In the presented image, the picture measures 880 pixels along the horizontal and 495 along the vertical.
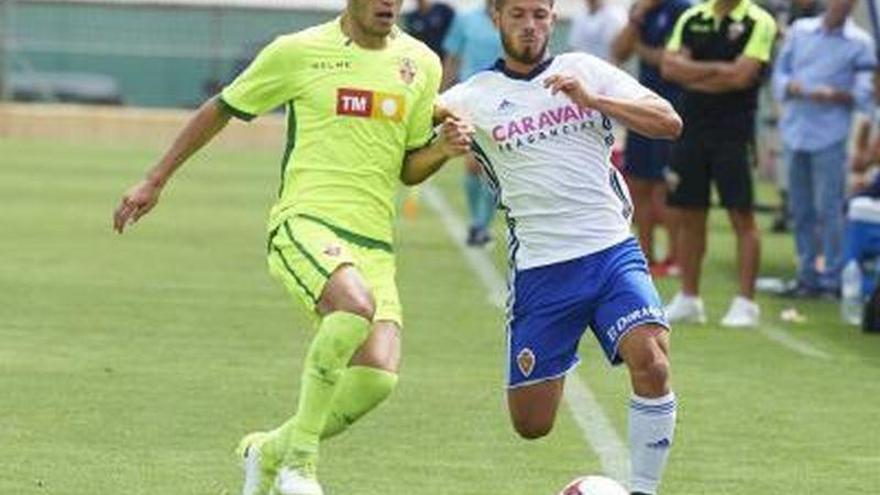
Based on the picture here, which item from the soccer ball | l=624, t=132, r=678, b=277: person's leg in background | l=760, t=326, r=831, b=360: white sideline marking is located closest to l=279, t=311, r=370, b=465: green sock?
the soccer ball

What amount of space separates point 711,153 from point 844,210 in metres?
2.69

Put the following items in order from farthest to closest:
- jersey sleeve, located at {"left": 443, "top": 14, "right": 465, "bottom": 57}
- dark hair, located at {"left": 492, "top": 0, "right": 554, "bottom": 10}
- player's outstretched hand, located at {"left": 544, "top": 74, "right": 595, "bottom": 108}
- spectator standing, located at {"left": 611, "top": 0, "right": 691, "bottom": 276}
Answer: jersey sleeve, located at {"left": 443, "top": 14, "right": 465, "bottom": 57} < spectator standing, located at {"left": 611, "top": 0, "right": 691, "bottom": 276} < dark hair, located at {"left": 492, "top": 0, "right": 554, "bottom": 10} < player's outstretched hand, located at {"left": 544, "top": 74, "right": 595, "bottom": 108}

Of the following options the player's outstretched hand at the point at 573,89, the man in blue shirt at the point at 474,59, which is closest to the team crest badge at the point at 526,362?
the player's outstretched hand at the point at 573,89

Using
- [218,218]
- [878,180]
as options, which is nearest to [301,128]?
[878,180]

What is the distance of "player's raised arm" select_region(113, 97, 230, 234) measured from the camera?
11.0 meters

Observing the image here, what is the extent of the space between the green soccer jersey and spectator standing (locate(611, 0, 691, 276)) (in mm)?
10097

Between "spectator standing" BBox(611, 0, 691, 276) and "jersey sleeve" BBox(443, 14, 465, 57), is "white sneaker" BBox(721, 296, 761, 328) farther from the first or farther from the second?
"jersey sleeve" BBox(443, 14, 465, 57)

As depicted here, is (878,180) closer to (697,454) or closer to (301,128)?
(697,454)

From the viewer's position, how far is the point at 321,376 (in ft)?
34.1

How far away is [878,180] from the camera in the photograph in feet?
66.0

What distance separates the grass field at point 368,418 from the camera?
11656 millimetres

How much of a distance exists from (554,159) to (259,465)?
164 centimetres

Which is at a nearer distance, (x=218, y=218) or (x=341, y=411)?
(x=341, y=411)

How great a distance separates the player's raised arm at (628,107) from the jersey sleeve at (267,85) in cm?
102
